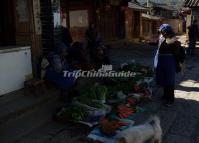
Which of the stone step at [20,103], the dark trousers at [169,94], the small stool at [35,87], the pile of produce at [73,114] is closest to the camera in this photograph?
the stone step at [20,103]

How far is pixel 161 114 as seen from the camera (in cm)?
748

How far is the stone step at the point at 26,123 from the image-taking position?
591cm

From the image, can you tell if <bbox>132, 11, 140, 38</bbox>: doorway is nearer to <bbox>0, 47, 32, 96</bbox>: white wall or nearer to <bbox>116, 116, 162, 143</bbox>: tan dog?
<bbox>0, 47, 32, 96</bbox>: white wall

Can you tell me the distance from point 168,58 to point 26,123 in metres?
3.51

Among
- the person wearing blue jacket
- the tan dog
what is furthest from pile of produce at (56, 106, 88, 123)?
the tan dog

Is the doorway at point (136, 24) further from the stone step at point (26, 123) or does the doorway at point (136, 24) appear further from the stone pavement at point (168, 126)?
the stone step at point (26, 123)

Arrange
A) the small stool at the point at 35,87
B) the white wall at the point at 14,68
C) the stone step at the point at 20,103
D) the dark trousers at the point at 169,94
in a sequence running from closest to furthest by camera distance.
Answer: the stone step at the point at 20,103
the white wall at the point at 14,68
the small stool at the point at 35,87
the dark trousers at the point at 169,94

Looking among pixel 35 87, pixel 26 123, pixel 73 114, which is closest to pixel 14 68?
pixel 35 87

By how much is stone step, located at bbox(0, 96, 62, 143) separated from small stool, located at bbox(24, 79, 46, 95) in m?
0.34

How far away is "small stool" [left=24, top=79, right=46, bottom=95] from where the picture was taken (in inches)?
296

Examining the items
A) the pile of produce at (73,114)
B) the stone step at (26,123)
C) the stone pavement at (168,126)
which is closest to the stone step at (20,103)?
the stone step at (26,123)

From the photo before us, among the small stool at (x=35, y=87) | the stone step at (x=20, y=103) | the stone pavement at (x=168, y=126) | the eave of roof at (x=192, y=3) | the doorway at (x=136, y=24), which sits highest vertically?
the eave of roof at (x=192, y=3)

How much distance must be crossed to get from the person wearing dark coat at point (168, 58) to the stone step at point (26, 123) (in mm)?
2569

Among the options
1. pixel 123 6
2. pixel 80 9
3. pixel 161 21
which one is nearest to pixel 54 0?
pixel 80 9
